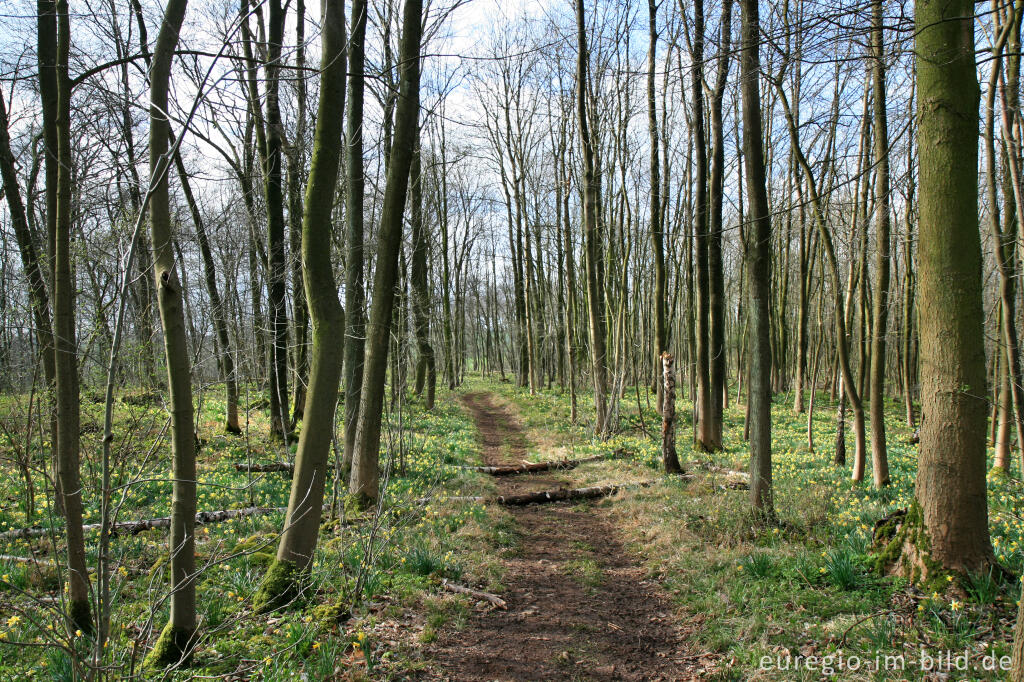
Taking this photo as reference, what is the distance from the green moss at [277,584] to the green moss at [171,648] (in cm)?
93

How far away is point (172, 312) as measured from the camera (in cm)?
296

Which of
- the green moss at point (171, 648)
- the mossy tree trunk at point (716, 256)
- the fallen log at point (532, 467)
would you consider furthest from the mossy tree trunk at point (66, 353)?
the mossy tree trunk at point (716, 256)

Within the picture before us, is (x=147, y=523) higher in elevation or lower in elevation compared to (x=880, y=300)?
lower

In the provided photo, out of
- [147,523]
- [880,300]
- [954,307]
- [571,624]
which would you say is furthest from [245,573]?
[880,300]

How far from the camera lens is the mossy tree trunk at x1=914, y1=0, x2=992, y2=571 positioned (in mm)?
4152

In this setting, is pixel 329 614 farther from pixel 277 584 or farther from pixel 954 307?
pixel 954 307

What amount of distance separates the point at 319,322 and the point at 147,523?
13.0 feet

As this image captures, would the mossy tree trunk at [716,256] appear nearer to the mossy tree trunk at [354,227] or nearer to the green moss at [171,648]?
the mossy tree trunk at [354,227]

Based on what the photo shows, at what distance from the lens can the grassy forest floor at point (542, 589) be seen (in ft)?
12.1

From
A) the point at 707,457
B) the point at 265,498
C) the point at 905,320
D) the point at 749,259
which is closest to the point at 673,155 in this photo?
the point at 905,320

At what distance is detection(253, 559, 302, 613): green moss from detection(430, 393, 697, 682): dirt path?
1.30 m

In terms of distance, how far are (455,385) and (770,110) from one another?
2273cm

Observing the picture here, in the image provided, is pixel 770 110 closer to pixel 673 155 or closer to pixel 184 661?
pixel 673 155

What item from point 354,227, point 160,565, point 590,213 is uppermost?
point 590,213
